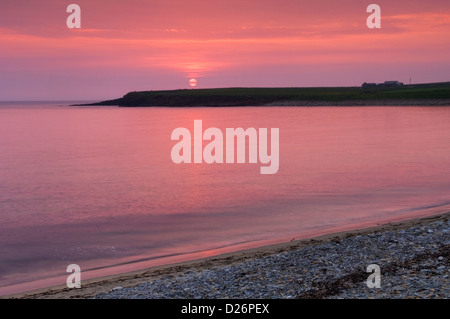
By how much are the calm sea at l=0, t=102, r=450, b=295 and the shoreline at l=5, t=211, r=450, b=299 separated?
98 centimetres

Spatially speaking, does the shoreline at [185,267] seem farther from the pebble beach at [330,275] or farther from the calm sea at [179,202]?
the calm sea at [179,202]

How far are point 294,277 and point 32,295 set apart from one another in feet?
23.4

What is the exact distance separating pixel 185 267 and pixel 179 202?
1187cm

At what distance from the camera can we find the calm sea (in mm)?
18484

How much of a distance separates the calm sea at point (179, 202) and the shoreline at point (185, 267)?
98cm

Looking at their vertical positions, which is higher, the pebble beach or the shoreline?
the pebble beach

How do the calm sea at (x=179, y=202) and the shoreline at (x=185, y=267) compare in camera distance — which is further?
the calm sea at (x=179, y=202)

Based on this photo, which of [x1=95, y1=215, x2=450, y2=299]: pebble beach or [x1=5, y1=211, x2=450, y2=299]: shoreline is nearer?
[x1=95, y1=215, x2=450, y2=299]: pebble beach

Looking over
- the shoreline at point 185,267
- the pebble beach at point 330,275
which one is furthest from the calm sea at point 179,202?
the pebble beach at point 330,275

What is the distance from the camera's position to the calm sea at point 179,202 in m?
18.5

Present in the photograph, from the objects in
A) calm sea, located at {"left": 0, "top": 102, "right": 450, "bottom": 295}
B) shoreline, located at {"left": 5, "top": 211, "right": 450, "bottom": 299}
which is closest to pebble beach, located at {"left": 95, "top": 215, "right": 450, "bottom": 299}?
shoreline, located at {"left": 5, "top": 211, "right": 450, "bottom": 299}

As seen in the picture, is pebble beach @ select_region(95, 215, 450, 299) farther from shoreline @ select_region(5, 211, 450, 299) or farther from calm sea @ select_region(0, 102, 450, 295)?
calm sea @ select_region(0, 102, 450, 295)

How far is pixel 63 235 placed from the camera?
20.9 m
